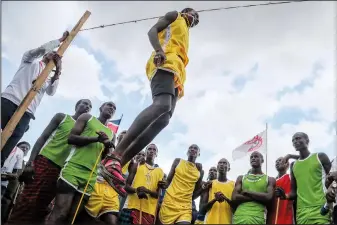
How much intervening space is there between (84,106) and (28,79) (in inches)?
35.4

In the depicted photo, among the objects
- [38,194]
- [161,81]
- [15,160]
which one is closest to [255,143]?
[15,160]

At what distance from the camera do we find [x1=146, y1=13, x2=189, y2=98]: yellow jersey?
397 cm

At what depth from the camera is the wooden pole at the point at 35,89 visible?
326cm

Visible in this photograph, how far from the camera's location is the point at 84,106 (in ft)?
17.8

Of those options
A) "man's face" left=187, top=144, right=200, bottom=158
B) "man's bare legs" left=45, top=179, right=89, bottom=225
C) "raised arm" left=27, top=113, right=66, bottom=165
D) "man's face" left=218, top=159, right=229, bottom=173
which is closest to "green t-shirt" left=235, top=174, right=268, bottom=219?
"man's face" left=218, top=159, right=229, bottom=173

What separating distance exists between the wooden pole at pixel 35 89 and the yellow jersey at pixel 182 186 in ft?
11.3

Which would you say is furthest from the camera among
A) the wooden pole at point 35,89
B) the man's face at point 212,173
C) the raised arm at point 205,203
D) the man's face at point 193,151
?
the man's face at point 212,173

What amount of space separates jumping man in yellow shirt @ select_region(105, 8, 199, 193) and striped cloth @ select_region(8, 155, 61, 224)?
1.22 metres

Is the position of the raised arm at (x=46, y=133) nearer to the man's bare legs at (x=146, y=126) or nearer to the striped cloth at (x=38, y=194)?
the striped cloth at (x=38, y=194)

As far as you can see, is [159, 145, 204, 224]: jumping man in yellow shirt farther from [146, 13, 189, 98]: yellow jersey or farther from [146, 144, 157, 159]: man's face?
[146, 13, 189, 98]: yellow jersey

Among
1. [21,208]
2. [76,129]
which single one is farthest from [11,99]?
[21,208]

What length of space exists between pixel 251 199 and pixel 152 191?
2055 mm

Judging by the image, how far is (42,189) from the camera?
4.42m

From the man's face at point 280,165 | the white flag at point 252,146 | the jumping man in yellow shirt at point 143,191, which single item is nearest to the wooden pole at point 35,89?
the jumping man in yellow shirt at point 143,191
